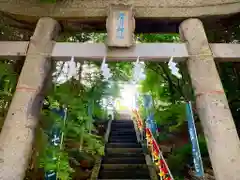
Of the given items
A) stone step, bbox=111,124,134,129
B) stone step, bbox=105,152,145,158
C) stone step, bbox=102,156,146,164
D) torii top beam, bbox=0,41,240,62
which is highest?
stone step, bbox=111,124,134,129

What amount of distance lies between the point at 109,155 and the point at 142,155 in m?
0.87

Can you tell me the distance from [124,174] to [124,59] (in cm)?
307

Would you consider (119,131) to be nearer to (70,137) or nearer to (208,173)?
(70,137)

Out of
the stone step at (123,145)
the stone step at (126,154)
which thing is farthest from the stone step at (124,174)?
the stone step at (123,145)

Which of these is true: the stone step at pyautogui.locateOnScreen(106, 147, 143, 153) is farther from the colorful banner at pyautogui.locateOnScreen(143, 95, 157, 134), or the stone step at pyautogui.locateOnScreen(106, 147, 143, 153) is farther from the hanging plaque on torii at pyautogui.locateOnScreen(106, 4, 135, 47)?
the hanging plaque on torii at pyautogui.locateOnScreen(106, 4, 135, 47)

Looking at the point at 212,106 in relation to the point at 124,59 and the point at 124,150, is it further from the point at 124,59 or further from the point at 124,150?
the point at 124,150

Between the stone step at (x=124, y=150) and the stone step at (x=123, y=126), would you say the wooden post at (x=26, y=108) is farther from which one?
the stone step at (x=123, y=126)

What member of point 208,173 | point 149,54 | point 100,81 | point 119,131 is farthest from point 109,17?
point 119,131

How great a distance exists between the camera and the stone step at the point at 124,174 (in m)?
5.56

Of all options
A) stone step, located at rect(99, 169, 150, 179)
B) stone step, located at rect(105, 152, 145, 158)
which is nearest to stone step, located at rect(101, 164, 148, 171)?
stone step, located at rect(99, 169, 150, 179)

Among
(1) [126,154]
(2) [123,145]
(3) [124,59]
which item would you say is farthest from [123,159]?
(3) [124,59]

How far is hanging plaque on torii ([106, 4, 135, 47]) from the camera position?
3.58 meters

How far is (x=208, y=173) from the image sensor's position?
481 cm

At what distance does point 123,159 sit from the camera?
642 cm
